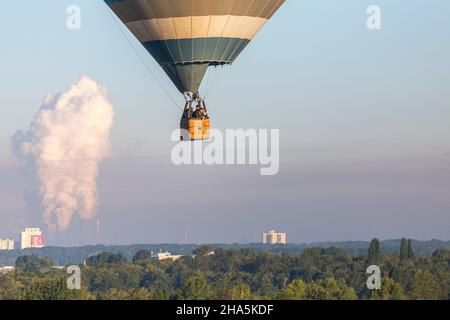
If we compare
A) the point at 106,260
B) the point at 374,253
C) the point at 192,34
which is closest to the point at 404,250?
the point at 374,253

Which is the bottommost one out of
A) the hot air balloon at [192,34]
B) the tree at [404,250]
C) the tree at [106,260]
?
the tree at [106,260]

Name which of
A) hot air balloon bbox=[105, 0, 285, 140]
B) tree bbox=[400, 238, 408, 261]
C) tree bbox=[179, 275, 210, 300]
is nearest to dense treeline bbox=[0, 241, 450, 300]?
tree bbox=[179, 275, 210, 300]

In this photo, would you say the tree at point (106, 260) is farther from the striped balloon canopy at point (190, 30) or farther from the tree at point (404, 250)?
the striped balloon canopy at point (190, 30)

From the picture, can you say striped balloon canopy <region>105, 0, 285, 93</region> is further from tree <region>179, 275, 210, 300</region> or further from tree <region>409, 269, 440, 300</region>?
tree <region>409, 269, 440, 300</region>

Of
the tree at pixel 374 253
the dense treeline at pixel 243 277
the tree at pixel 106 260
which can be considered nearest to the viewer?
the dense treeline at pixel 243 277

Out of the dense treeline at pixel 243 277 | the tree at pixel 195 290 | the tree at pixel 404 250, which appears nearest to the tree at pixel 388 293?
the dense treeline at pixel 243 277

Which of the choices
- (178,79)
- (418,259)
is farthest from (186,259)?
(178,79)
